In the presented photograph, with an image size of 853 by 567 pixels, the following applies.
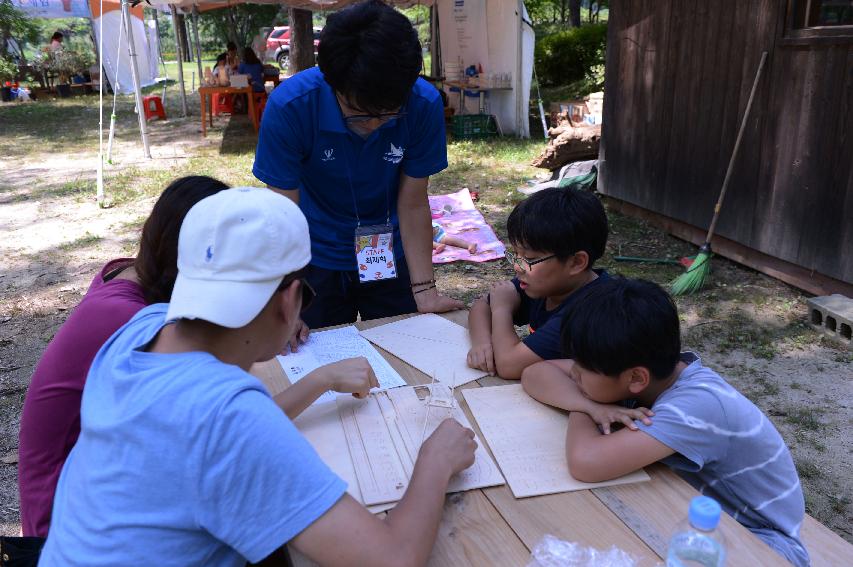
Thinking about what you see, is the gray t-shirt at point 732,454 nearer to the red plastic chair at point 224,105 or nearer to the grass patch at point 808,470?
the grass patch at point 808,470

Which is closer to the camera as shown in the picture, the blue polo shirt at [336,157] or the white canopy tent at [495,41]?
the blue polo shirt at [336,157]

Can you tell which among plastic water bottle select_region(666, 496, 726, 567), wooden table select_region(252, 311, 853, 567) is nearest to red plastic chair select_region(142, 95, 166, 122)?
wooden table select_region(252, 311, 853, 567)

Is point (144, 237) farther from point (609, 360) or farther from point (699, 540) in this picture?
point (699, 540)

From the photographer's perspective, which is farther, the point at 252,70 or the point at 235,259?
the point at 252,70

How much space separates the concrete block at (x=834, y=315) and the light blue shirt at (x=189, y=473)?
394 cm

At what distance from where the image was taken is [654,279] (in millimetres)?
5129

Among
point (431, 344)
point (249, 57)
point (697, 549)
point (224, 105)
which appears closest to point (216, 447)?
point (697, 549)

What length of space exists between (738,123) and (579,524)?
4.69 meters

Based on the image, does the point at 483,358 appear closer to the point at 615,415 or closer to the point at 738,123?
the point at 615,415

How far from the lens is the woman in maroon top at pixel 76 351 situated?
1565 millimetres

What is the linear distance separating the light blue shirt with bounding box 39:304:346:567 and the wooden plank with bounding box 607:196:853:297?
4.45m

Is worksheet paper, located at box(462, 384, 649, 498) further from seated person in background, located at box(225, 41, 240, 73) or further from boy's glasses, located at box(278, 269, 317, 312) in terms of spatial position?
seated person in background, located at box(225, 41, 240, 73)

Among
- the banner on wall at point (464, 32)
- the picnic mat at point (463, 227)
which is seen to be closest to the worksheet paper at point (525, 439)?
the picnic mat at point (463, 227)

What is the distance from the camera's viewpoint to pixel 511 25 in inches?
399
